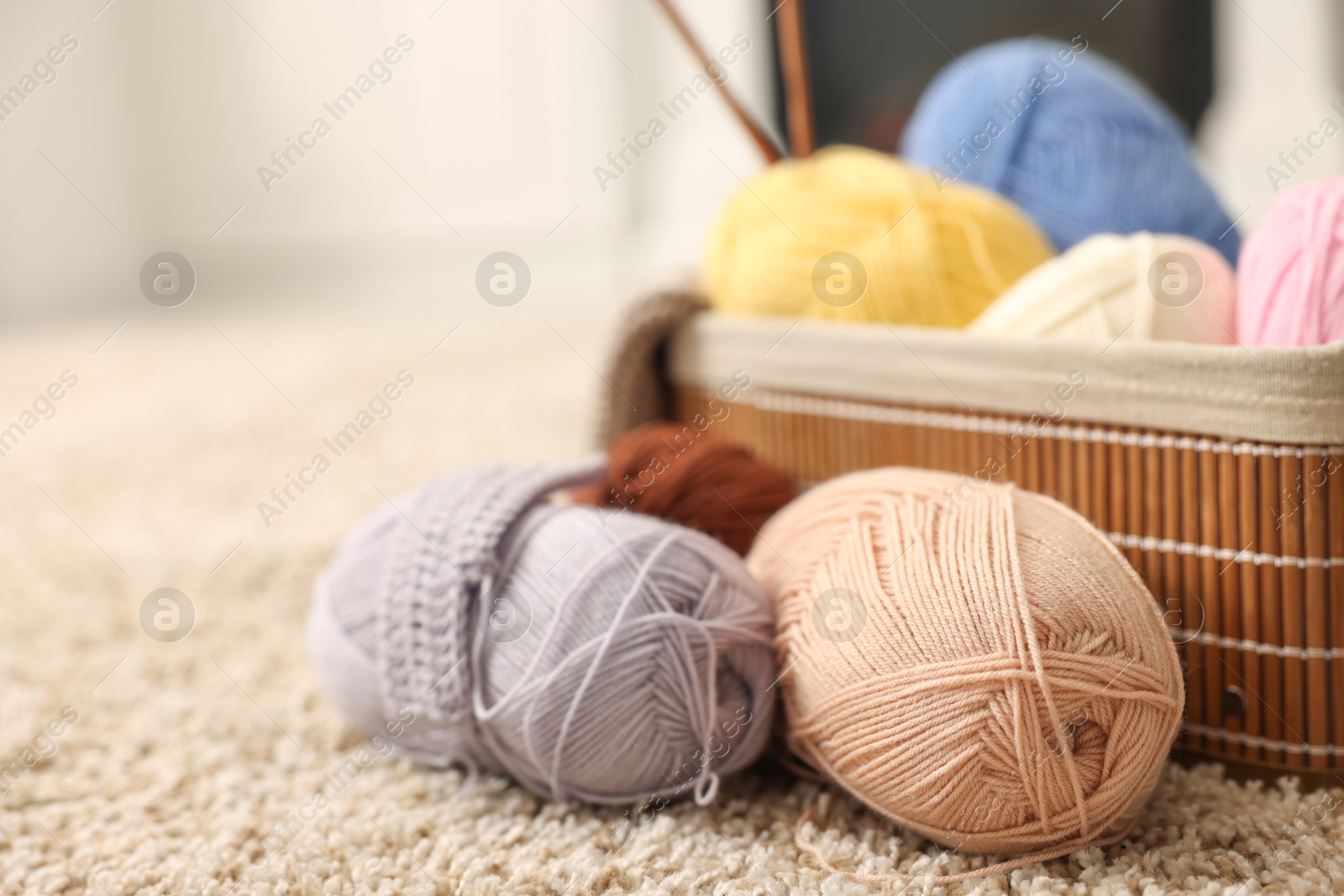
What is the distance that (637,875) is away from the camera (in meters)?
0.68

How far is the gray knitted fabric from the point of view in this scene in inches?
29.7

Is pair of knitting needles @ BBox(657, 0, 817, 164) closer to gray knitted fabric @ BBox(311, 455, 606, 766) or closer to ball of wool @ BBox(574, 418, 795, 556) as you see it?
ball of wool @ BBox(574, 418, 795, 556)

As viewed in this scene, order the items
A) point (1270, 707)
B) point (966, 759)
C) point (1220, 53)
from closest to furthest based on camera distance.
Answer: point (966, 759) → point (1270, 707) → point (1220, 53)

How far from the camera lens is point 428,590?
763mm

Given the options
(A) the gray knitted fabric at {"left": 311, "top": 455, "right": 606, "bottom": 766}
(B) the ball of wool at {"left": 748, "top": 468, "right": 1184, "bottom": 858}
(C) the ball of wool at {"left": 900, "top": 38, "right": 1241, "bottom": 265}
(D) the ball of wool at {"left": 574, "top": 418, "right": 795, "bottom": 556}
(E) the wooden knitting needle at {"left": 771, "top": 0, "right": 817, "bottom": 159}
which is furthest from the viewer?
(E) the wooden knitting needle at {"left": 771, "top": 0, "right": 817, "bottom": 159}

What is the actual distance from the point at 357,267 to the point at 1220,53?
10.2 feet

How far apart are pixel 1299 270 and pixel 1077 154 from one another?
1.35 ft

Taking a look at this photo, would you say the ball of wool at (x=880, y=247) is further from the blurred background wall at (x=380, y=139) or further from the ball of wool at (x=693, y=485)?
the blurred background wall at (x=380, y=139)

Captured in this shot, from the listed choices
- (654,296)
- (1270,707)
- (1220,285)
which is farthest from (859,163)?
(1270,707)

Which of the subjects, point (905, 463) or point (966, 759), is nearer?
point (966, 759)

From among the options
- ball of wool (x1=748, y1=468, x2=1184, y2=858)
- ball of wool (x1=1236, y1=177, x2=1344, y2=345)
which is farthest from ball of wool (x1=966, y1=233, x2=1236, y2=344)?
ball of wool (x1=748, y1=468, x2=1184, y2=858)

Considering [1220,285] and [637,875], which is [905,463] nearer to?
[1220,285]

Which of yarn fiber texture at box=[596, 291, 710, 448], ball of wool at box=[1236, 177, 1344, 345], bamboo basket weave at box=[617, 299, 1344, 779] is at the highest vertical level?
yarn fiber texture at box=[596, 291, 710, 448]

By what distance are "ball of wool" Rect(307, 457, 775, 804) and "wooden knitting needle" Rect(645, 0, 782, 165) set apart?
0.51 m
